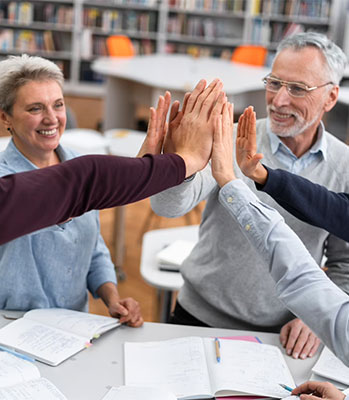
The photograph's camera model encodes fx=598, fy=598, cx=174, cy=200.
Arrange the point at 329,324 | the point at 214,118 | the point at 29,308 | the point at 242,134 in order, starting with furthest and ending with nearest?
the point at 29,308
the point at 242,134
the point at 214,118
the point at 329,324

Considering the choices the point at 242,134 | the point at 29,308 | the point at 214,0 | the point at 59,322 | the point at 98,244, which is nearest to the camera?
the point at 242,134

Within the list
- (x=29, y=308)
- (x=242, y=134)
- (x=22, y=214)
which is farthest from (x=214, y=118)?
(x=29, y=308)

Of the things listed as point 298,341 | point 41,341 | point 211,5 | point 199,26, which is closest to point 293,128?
point 298,341

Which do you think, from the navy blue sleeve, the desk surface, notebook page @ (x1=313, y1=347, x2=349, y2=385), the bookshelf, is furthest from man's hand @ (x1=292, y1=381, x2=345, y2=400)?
the bookshelf

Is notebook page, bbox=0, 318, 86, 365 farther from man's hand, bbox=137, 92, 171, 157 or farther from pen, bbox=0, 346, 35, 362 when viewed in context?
man's hand, bbox=137, 92, 171, 157

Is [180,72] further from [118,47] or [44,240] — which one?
[44,240]

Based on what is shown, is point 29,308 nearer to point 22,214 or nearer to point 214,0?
point 22,214

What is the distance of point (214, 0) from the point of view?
7.66 metres

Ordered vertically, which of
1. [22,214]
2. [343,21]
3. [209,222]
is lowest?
[209,222]

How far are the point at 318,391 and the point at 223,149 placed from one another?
620 millimetres

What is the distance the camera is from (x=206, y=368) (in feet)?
5.02

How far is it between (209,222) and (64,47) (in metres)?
6.59

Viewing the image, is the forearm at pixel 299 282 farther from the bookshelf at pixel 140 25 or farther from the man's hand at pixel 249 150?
the bookshelf at pixel 140 25

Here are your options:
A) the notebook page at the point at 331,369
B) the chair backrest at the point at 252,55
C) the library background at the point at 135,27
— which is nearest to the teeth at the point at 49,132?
the notebook page at the point at 331,369
